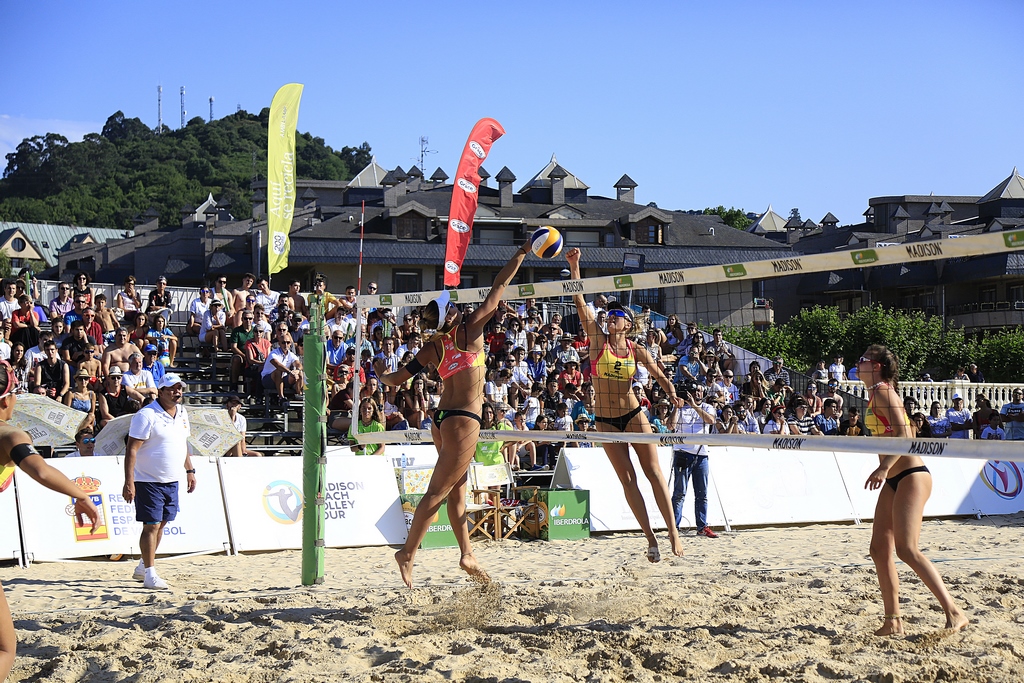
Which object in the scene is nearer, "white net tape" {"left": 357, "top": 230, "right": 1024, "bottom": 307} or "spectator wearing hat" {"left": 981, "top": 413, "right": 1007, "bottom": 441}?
"white net tape" {"left": 357, "top": 230, "right": 1024, "bottom": 307}

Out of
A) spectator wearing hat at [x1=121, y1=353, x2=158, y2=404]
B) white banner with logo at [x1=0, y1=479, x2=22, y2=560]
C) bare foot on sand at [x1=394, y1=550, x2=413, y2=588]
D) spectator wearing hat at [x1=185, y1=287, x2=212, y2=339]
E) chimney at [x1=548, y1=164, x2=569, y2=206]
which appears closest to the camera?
bare foot on sand at [x1=394, y1=550, x2=413, y2=588]

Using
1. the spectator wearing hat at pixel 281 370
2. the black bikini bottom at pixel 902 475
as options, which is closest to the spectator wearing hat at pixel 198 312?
the spectator wearing hat at pixel 281 370

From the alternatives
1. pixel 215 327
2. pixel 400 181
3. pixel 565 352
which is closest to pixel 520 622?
pixel 565 352

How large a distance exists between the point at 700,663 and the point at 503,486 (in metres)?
5.53

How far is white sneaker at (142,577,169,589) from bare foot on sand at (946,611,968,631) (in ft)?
16.1

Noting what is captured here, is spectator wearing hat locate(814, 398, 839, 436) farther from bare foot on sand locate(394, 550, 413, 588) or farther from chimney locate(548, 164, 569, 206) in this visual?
chimney locate(548, 164, 569, 206)

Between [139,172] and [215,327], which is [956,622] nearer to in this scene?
[215,327]

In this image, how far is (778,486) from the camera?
33.4 feet

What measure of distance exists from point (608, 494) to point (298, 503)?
3.11 metres

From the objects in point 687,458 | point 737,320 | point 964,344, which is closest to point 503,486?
point 687,458

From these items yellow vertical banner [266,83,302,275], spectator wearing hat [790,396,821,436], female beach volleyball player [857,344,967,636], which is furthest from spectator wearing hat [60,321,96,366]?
female beach volleyball player [857,344,967,636]

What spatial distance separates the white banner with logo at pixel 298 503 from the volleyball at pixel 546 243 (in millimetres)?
4028

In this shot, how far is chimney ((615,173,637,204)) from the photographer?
38719 millimetres

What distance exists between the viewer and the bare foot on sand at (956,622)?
4668 mm
